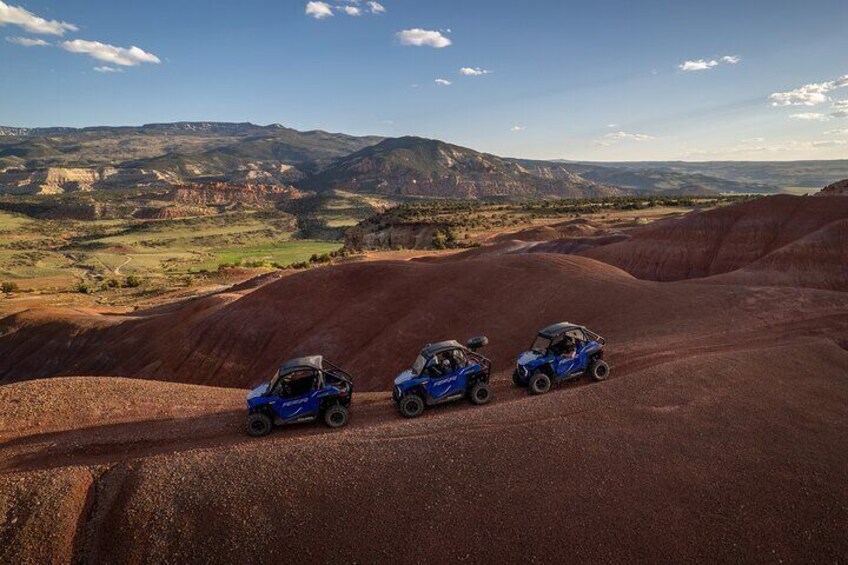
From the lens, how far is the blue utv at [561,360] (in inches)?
578

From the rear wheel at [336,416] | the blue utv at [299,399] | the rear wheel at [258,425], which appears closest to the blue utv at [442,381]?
the rear wheel at [336,416]

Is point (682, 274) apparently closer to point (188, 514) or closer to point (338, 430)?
point (338, 430)

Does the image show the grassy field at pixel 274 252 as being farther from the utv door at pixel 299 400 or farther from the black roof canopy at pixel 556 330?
the black roof canopy at pixel 556 330

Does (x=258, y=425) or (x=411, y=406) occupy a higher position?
(x=411, y=406)

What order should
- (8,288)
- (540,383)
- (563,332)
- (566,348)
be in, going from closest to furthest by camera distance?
(540,383), (566,348), (563,332), (8,288)

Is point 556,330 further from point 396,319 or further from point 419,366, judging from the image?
point 396,319

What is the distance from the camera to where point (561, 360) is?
1474 cm

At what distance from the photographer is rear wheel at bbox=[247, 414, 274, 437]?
1283cm

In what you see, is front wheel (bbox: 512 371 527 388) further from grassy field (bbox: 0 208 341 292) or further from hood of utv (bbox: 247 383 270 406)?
grassy field (bbox: 0 208 341 292)

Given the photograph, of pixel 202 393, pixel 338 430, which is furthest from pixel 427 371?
pixel 202 393

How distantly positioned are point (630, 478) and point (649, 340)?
1025cm

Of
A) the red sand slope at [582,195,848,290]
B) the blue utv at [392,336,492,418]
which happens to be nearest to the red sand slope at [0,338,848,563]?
the blue utv at [392,336,492,418]

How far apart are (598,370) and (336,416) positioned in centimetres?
800

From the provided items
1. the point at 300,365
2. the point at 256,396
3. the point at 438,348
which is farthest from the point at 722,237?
the point at 256,396
